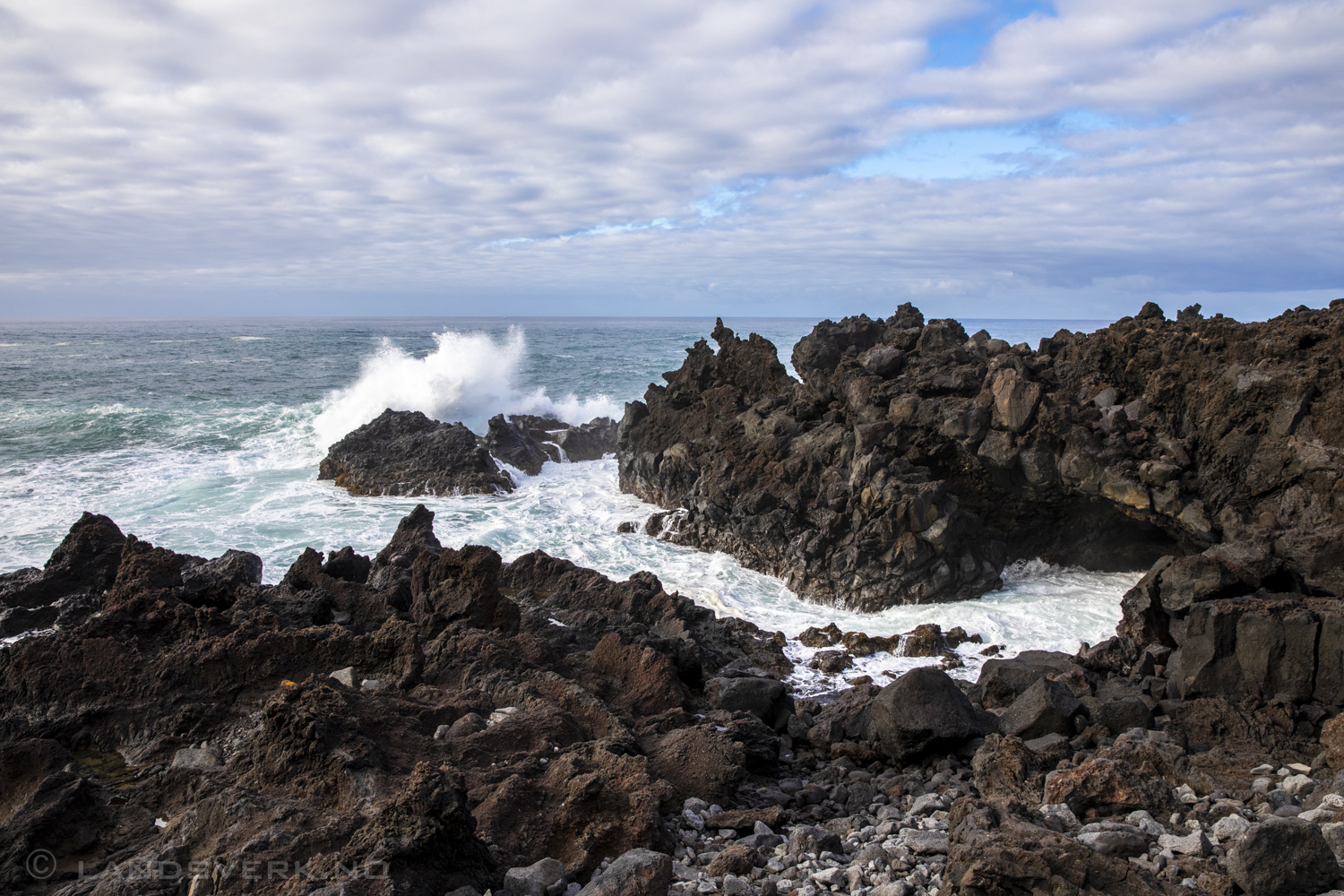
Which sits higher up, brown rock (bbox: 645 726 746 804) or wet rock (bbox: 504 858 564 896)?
wet rock (bbox: 504 858 564 896)

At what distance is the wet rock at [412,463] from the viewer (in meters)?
21.4

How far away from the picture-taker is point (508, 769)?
6176 mm

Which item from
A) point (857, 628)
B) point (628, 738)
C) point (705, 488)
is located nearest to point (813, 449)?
point (705, 488)

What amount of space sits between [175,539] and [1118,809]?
17343 millimetres

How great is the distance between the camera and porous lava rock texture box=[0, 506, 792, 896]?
4945 millimetres

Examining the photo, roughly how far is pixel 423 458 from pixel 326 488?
2713 mm

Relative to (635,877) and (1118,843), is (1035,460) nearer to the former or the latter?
(1118,843)

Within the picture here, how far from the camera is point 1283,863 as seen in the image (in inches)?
185

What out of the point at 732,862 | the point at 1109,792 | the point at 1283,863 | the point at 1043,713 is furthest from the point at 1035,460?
the point at 732,862

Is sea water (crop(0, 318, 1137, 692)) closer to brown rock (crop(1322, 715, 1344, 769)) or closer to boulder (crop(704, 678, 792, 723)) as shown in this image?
boulder (crop(704, 678, 792, 723))

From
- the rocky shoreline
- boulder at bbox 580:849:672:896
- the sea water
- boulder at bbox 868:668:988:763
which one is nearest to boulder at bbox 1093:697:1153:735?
the rocky shoreline

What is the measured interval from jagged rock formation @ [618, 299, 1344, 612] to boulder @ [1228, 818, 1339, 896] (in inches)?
325

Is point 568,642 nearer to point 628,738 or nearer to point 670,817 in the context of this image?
point 628,738

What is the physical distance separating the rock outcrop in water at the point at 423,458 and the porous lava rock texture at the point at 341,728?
979cm
